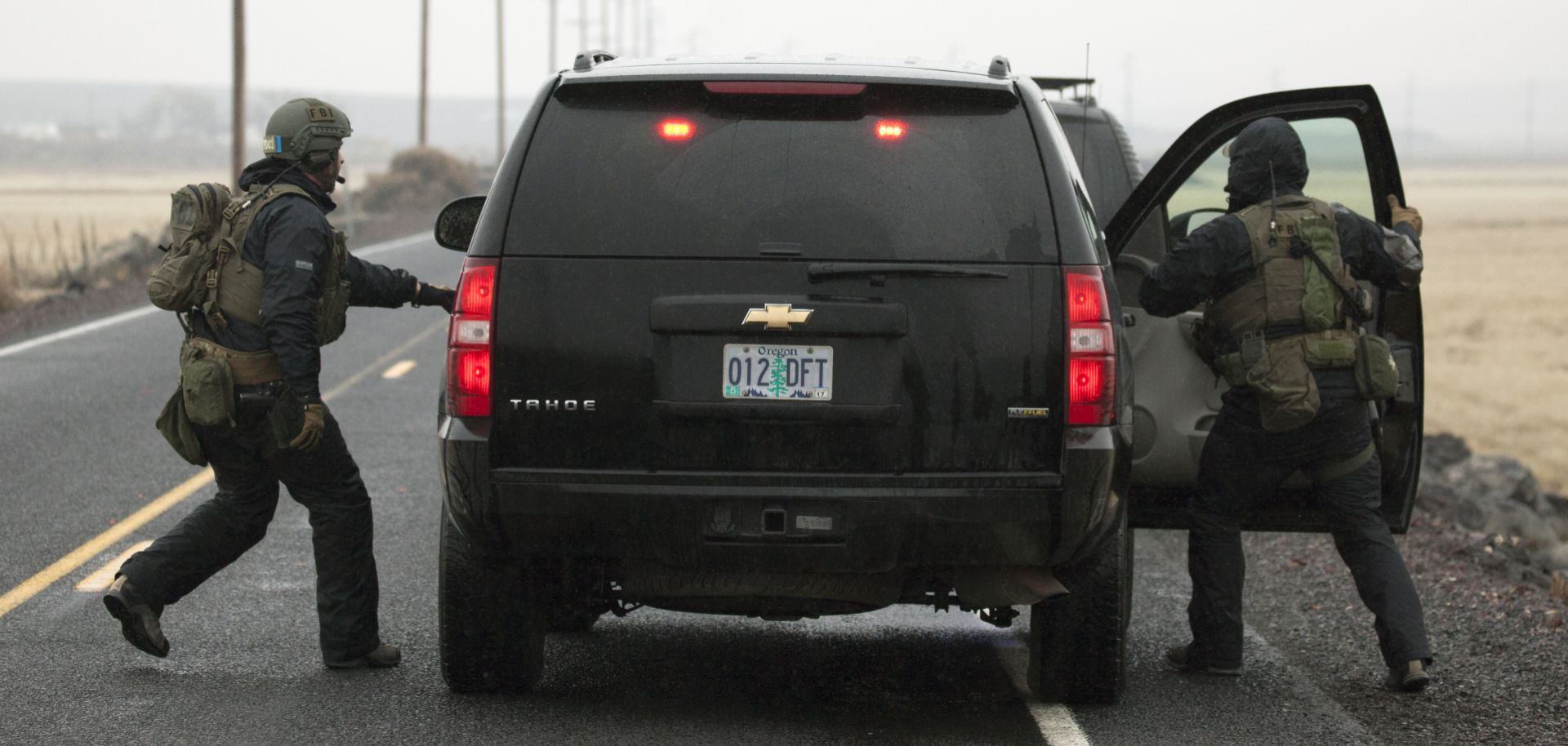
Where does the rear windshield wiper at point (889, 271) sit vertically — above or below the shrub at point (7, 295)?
above

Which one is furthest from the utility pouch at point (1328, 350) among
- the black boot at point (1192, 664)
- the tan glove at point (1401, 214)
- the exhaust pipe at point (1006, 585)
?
the exhaust pipe at point (1006, 585)

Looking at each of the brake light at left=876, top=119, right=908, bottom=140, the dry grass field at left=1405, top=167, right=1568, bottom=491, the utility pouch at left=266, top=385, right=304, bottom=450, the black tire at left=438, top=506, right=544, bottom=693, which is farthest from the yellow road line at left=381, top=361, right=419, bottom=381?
the dry grass field at left=1405, top=167, right=1568, bottom=491

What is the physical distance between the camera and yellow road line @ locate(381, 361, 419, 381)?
48.6 ft

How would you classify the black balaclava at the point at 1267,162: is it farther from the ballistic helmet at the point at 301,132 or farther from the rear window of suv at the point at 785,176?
the ballistic helmet at the point at 301,132

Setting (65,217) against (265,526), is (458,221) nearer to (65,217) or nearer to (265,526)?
(265,526)

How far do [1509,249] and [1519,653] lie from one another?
57.9 meters

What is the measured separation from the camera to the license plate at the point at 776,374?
4.98 metres

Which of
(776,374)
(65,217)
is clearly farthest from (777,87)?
(65,217)

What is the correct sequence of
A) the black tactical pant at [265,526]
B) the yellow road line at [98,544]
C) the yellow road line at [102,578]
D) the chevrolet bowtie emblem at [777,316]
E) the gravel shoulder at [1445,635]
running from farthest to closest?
the yellow road line at [102,578], the yellow road line at [98,544], the black tactical pant at [265,526], the gravel shoulder at [1445,635], the chevrolet bowtie emblem at [777,316]

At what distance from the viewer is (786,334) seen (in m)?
4.99

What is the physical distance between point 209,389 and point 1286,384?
10.8ft

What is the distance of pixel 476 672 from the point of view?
5.76m

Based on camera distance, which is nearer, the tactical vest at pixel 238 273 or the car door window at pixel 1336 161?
the tactical vest at pixel 238 273

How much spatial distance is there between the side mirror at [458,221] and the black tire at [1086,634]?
7.02 feet
